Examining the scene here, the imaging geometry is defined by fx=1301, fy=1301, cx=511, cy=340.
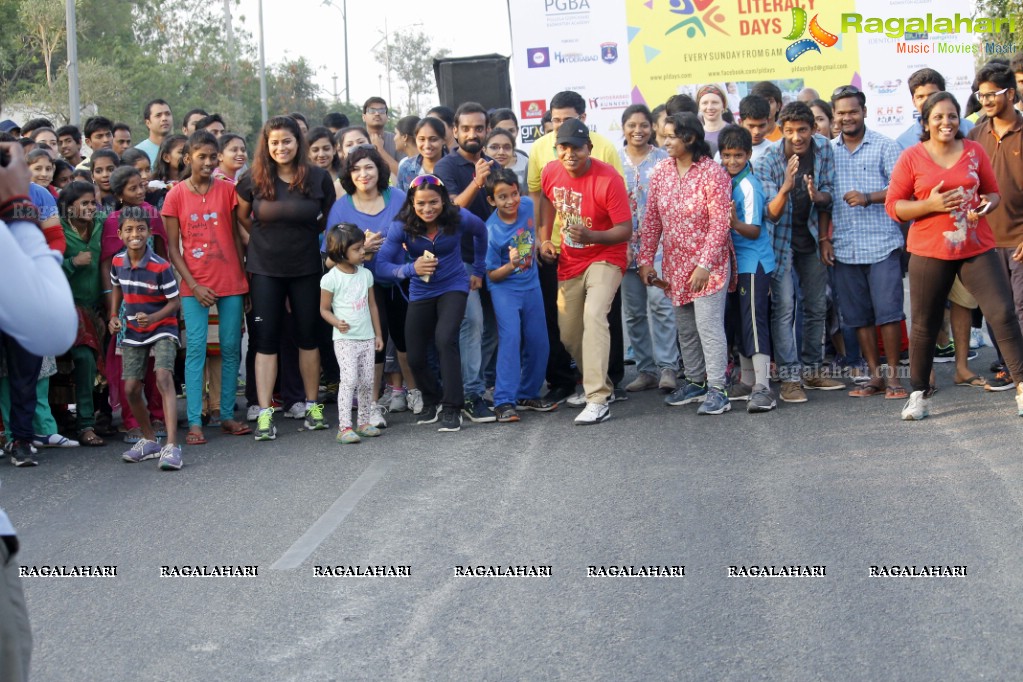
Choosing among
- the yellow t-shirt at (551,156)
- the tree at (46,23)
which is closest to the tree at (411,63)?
the tree at (46,23)

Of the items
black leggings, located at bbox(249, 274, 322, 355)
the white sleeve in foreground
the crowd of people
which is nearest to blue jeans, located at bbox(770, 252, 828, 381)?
the crowd of people

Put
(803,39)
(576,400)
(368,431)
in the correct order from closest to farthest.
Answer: (368,431)
(576,400)
(803,39)

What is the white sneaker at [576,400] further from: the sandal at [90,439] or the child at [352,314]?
the sandal at [90,439]

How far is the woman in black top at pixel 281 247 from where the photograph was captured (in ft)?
31.0

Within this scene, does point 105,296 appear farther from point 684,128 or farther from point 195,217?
point 684,128

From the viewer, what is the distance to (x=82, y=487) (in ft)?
26.1

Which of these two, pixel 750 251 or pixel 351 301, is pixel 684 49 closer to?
pixel 750 251

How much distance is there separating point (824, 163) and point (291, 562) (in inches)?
222

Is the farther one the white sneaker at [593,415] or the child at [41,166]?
the child at [41,166]

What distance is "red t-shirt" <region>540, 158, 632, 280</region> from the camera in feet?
31.0

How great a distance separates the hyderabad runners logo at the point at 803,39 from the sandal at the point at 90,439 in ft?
41.6

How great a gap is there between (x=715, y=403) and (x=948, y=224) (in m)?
2.03

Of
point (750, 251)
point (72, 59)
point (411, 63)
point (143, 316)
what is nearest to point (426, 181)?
point (143, 316)

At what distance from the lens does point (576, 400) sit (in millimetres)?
10117
